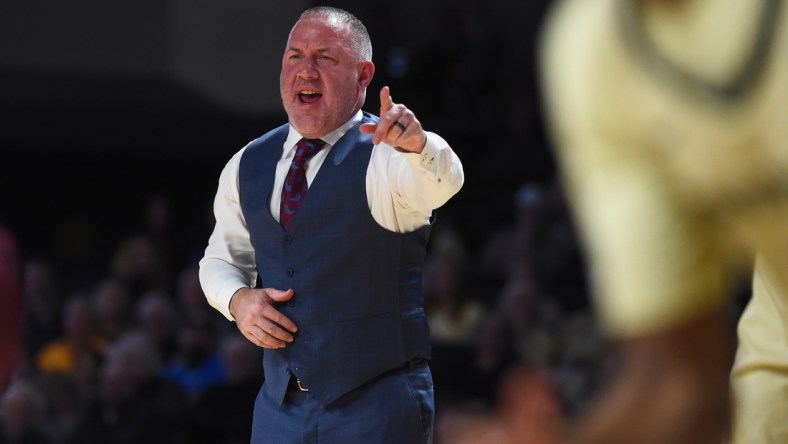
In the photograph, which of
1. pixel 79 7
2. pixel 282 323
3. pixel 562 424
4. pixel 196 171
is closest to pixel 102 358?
pixel 79 7

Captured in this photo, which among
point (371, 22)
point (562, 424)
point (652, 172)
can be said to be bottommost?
point (371, 22)

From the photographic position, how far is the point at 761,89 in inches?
46.3

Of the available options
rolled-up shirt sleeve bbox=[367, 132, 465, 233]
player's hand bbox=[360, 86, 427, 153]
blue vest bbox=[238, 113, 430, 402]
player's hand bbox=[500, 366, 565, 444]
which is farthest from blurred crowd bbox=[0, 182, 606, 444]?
player's hand bbox=[500, 366, 565, 444]

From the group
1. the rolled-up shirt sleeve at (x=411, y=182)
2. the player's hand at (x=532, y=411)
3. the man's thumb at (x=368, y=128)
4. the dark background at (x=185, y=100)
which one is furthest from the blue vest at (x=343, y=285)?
the dark background at (x=185, y=100)

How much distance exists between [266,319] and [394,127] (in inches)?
24.5

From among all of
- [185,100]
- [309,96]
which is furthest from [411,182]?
[185,100]

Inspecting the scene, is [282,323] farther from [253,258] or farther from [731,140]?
[731,140]

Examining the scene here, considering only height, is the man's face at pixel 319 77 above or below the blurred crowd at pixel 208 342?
above

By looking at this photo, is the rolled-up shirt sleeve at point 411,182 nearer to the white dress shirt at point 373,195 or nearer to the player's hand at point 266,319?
the white dress shirt at point 373,195

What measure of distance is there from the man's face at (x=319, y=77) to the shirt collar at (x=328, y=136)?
1 cm

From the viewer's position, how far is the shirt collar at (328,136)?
318 cm

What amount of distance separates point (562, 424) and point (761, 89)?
366mm

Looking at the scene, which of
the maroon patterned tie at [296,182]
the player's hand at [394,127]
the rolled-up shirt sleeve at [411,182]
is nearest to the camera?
the player's hand at [394,127]

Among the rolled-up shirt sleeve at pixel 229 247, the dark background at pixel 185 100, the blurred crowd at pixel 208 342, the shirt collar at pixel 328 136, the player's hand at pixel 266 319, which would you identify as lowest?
the blurred crowd at pixel 208 342
